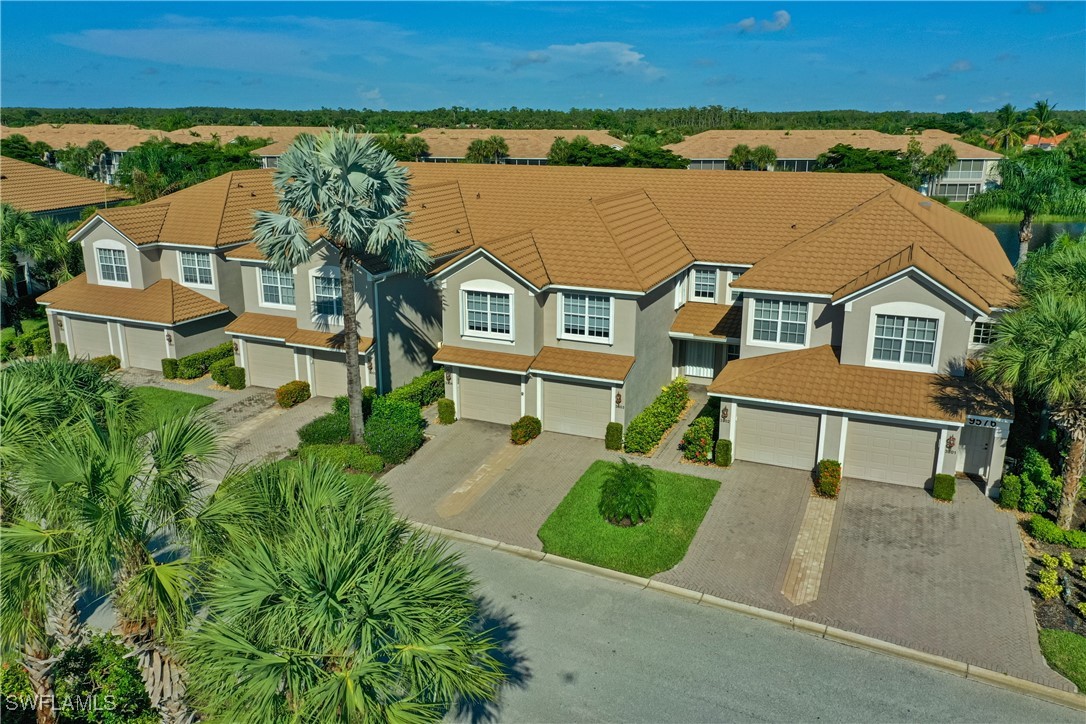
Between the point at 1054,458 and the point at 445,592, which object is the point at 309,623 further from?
the point at 1054,458

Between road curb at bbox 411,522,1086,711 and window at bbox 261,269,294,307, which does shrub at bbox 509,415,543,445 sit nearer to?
road curb at bbox 411,522,1086,711

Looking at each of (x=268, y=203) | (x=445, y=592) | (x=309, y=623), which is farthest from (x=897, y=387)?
(x=268, y=203)

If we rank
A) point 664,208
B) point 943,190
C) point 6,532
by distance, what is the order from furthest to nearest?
1. point 943,190
2. point 664,208
3. point 6,532

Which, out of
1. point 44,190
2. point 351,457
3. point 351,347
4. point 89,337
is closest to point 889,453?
point 351,457

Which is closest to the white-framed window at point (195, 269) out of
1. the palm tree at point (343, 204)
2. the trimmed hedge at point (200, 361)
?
the trimmed hedge at point (200, 361)

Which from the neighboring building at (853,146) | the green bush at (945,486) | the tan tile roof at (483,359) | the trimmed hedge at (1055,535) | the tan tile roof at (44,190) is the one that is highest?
the neighboring building at (853,146)

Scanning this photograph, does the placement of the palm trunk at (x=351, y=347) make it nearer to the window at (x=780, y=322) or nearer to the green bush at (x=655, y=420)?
the green bush at (x=655, y=420)
